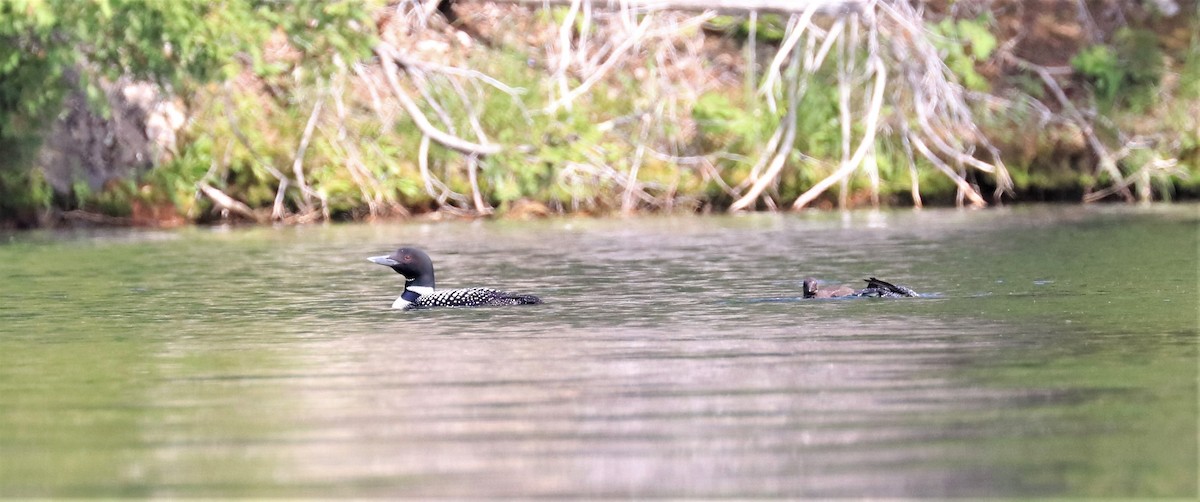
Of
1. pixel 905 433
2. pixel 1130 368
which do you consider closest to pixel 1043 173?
pixel 1130 368

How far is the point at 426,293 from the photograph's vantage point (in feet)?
46.9

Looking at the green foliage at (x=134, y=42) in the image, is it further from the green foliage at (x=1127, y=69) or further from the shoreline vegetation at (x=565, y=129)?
the green foliage at (x=1127, y=69)

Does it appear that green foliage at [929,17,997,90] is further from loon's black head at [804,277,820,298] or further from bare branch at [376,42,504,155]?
loon's black head at [804,277,820,298]

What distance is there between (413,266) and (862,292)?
319 centimetres

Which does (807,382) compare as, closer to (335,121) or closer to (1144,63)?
(335,121)

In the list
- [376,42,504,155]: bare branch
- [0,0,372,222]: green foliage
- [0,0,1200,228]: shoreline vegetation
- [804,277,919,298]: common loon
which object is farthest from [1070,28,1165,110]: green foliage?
[804,277,919,298]: common loon

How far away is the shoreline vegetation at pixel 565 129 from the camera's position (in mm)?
26422

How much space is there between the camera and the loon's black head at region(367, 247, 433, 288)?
568 inches

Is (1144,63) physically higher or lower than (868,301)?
higher

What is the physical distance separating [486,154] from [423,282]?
1232cm

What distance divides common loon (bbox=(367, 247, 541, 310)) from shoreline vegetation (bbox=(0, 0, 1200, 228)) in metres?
9.75

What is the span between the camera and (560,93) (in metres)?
28.4

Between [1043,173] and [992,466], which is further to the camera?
[1043,173]

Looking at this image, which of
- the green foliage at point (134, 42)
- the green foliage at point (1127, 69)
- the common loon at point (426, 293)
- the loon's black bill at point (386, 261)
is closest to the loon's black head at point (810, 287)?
the common loon at point (426, 293)
